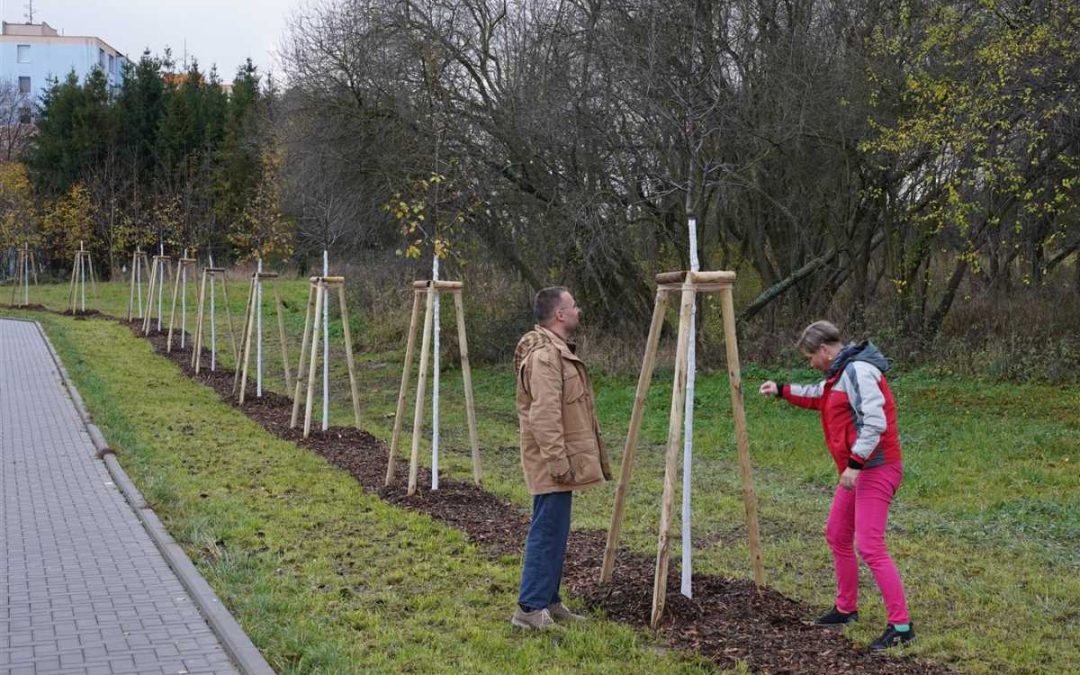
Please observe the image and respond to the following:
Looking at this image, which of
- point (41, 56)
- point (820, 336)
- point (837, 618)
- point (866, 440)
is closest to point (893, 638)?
point (837, 618)

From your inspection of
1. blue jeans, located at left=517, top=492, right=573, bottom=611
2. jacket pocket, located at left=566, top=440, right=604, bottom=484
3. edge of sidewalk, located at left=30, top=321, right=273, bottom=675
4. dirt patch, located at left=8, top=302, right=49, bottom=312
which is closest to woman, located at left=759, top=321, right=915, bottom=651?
jacket pocket, located at left=566, top=440, right=604, bottom=484

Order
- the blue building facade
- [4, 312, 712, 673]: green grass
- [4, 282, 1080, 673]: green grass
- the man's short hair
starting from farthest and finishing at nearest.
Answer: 1. the blue building facade
2. [4, 282, 1080, 673]: green grass
3. the man's short hair
4. [4, 312, 712, 673]: green grass

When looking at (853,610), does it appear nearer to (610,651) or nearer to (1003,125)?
(610,651)

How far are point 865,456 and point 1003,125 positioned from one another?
9.13 m

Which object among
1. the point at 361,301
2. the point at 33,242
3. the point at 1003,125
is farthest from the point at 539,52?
the point at 33,242

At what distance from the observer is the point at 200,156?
50.7 meters

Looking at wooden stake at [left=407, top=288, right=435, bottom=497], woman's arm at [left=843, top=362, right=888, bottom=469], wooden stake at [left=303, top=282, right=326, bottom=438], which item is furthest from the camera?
wooden stake at [left=303, top=282, right=326, bottom=438]

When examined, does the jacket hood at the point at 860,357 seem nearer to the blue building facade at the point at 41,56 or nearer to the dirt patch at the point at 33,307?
the dirt patch at the point at 33,307

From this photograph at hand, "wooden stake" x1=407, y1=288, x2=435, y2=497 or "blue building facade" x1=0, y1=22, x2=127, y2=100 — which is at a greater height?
"blue building facade" x1=0, y1=22, x2=127, y2=100

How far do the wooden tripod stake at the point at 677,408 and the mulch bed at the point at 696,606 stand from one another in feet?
0.47

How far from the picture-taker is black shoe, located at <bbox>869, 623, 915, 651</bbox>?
19.5ft

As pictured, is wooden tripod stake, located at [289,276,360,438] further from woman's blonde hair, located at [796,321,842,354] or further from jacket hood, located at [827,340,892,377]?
jacket hood, located at [827,340,892,377]

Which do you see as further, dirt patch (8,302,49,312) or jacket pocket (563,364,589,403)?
dirt patch (8,302,49,312)

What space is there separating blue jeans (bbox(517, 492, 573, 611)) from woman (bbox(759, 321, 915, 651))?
1.29m
